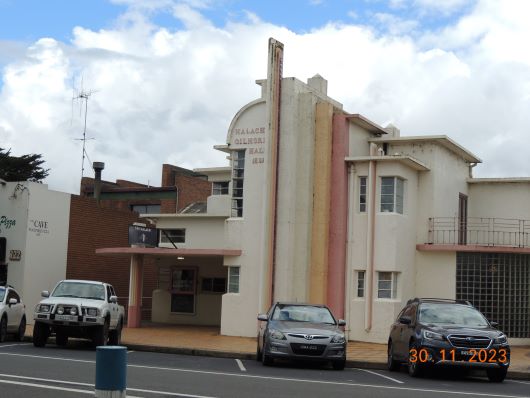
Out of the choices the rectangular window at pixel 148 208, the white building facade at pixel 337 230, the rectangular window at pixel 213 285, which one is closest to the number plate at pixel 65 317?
the white building facade at pixel 337 230

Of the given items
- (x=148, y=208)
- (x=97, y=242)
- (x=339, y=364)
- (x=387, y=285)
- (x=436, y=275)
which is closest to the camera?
(x=339, y=364)

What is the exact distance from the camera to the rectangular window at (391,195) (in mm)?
27938

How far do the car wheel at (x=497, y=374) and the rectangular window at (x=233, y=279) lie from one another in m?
12.2

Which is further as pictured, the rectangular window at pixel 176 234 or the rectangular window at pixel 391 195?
the rectangular window at pixel 176 234

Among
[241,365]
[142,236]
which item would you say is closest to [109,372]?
[241,365]

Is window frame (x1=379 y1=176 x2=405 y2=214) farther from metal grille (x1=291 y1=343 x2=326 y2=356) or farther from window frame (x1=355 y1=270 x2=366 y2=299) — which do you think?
metal grille (x1=291 y1=343 x2=326 y2=356)

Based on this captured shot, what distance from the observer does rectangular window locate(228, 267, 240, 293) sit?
1139 inches

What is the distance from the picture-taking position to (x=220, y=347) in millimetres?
23984

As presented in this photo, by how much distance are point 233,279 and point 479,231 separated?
354 inches

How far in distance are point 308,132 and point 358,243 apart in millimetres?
3751

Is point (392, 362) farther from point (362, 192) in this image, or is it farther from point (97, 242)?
point (97, 242)

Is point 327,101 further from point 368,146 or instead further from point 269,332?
Answer: point 269,332

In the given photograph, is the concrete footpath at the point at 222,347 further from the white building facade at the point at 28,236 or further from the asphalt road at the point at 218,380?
the white building facade at the point at 28,236

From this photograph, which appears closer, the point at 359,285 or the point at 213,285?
the point at 359,285
